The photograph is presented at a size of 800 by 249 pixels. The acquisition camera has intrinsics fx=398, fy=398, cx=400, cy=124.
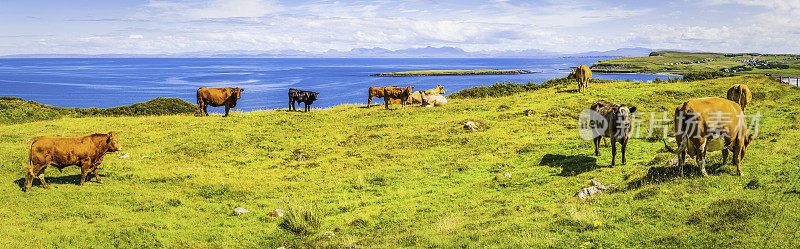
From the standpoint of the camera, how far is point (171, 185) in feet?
50.7

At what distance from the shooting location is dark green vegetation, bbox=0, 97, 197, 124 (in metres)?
31.9

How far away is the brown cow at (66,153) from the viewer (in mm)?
13023

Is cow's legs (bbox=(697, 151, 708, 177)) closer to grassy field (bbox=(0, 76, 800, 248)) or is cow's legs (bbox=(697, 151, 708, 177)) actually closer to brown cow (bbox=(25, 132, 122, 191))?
grassy field (bbox=(0, 76, 800, 248))

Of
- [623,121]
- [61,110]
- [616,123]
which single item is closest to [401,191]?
[616,123]

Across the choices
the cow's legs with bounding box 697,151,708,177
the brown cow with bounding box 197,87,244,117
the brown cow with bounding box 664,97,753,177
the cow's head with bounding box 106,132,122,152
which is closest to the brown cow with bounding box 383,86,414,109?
the brown cow with bounding box 197,87,244,117

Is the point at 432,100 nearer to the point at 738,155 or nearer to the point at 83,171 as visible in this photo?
the point at 83,171

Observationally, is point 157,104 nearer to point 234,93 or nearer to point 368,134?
point 234,93

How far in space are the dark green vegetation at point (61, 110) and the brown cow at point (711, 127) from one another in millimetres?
40969

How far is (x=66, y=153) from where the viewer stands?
13445mm

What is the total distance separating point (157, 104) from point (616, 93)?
142ft

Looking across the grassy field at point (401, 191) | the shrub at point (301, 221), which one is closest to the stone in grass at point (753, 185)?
the grassy field at point (401, 191)

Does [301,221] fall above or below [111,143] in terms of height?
below

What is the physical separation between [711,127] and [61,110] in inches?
1847

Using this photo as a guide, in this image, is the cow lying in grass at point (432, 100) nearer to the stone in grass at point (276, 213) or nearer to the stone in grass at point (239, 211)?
the stone in grass at point (276, 213)
